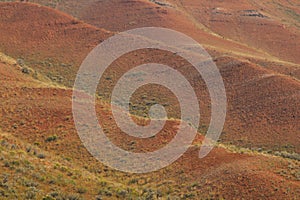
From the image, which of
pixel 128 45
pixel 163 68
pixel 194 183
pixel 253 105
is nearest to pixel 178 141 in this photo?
pixel 194 183

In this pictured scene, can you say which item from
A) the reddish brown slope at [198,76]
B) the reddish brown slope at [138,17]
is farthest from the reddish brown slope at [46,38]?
the reddish brown slope at [138,17]

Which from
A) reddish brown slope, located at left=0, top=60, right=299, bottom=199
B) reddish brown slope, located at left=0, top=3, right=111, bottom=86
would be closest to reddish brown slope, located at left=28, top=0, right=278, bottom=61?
reddish brown slope, located at left=0, top=3, right=111, bottom=86

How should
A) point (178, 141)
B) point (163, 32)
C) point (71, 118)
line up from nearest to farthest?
point (178, 141), point (71, 118), point (163, 32)

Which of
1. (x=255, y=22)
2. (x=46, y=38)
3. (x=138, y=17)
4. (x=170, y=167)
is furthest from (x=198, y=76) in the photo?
(x=255, y=22)

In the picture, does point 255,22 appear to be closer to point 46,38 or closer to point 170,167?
point 46,38

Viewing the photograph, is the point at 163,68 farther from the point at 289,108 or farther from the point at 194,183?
the point at 194,183

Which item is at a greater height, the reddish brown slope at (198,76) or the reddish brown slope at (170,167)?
the reddish brown slope at (170,167)

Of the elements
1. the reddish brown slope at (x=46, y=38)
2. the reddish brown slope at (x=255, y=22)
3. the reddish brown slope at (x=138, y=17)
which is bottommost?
the reddish brown slope at (x=255, y=22)

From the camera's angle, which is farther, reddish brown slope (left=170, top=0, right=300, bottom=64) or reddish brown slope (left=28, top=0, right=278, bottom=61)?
reddish brown slope (left=170, top=0, right=300, bottom=64)

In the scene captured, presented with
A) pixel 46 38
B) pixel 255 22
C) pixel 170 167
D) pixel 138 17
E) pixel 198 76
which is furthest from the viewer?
pixel 255 22

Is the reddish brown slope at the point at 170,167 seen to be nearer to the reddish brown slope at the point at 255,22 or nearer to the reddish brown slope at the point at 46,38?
the reddish brown slope at the point at 46,38

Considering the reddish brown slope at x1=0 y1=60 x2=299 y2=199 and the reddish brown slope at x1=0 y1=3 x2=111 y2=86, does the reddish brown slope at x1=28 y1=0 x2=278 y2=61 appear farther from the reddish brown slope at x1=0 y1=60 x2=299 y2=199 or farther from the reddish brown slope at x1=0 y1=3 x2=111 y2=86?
the reddish brown slope at x1=0 y1=60 x2=299 y2=199
